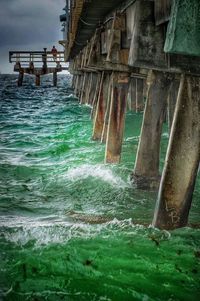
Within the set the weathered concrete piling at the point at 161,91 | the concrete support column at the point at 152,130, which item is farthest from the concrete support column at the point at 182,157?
the concrete support column at the point at 152,130

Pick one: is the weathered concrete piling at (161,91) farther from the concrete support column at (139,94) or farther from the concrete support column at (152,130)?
the concrete support column at (139,94)

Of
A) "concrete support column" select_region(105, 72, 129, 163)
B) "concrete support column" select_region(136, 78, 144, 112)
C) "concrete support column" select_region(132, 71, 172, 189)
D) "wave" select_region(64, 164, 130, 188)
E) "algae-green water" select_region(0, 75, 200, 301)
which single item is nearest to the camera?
"algae-green water" select_region(0, 75, 200, 301)

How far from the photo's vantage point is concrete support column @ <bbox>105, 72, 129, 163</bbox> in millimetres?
6184

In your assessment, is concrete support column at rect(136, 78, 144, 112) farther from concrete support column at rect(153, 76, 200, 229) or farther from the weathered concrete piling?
concrete support column at rect(153, 76, 200, 229)

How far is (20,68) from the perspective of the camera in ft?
110

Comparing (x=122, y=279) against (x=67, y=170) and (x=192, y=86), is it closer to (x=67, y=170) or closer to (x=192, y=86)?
(x=192, y=86)

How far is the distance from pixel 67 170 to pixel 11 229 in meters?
2.72

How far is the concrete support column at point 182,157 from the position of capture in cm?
323

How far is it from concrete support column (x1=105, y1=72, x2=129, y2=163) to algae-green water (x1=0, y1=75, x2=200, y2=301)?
1.41 ft

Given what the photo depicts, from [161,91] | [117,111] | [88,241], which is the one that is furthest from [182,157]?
[117,111]

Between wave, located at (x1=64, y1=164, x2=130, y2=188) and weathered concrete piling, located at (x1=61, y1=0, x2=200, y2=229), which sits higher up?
weathered concrete piling, located at (x1=61, y1=0, x2=200, y2=229)

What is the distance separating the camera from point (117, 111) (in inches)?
246

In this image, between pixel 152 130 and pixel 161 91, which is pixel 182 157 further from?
pixel 161 91

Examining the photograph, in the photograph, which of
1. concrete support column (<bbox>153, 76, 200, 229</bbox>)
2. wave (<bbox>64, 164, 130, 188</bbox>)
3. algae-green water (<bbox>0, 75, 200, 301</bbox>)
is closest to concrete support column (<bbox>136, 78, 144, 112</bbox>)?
algae-green water (<bbox>0, 75, 200, 301</bbox>)
